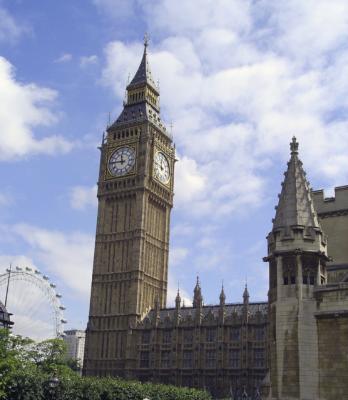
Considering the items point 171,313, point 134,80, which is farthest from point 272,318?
point 134,80

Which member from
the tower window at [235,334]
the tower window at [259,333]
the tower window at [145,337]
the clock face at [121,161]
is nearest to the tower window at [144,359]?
the tower window at [145,337]

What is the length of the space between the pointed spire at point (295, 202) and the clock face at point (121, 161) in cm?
8585

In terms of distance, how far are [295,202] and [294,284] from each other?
3785 mm

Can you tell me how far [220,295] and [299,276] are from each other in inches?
2862

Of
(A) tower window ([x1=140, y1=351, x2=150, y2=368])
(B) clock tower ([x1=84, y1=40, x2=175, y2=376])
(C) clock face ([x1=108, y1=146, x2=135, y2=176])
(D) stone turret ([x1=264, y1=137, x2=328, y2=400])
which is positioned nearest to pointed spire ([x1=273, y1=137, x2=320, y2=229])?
(D) stone turret ([x1=264, y1=137, x2=328, y2=400])

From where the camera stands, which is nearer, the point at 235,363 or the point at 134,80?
the point at 235,363

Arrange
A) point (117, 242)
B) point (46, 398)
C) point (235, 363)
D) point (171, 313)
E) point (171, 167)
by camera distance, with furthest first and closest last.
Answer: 1. point (171, 167)
2. point (117, 242)
3. point (171, 313)
4. point (235, 363)
5. point (46, 398)

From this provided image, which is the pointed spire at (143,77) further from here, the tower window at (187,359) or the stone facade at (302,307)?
the stone facade at (302,307)

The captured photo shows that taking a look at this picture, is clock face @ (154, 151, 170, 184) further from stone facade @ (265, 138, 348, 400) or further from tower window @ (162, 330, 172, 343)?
stone facade @ (265, 138, 348, 400)

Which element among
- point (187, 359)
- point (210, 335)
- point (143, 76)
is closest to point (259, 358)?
point (210, 335)

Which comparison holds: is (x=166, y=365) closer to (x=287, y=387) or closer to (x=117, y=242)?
(x=117, y=242)

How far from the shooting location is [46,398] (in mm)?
49406

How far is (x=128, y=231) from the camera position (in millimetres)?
110250

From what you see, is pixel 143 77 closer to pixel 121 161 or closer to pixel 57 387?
pixel 121 161
